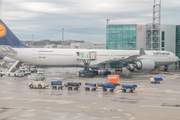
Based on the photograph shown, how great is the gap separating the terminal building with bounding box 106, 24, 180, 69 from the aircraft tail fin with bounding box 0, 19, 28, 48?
28863 millimetres

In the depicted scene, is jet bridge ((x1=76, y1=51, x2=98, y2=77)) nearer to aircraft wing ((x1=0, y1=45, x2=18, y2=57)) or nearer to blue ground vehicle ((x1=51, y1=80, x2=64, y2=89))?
aircraft wing ((x1=0, y1=45, x2=18, y2=57))

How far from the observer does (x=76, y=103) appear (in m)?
18.7

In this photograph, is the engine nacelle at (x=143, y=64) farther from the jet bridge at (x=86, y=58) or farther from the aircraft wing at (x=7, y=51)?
the aircraft wing at (x=7, y=51)

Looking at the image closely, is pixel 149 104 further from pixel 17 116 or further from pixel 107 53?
pixel 107 53

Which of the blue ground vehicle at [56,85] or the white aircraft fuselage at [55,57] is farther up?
the white aircraft fuselage at [55,57]

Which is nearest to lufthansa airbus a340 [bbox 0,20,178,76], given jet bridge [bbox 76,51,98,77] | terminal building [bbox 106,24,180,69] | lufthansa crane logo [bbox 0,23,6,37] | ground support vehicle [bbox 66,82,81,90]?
lufthansa crane logo [bbox 0,23,6,37]

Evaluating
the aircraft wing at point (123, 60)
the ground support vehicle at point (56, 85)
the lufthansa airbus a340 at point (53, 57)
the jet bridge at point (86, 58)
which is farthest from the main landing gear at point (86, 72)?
the ground support vehicle at point (56, 85)

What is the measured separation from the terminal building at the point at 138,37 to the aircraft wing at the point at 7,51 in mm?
30274

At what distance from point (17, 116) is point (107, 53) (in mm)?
34544

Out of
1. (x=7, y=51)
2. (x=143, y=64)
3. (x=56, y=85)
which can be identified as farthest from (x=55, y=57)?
(x=56, y=85)

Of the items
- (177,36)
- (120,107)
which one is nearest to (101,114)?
(120,107)

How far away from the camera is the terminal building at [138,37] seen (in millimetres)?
62469

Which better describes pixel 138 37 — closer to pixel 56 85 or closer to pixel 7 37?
pixel 7 37

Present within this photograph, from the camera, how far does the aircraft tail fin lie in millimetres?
41688
